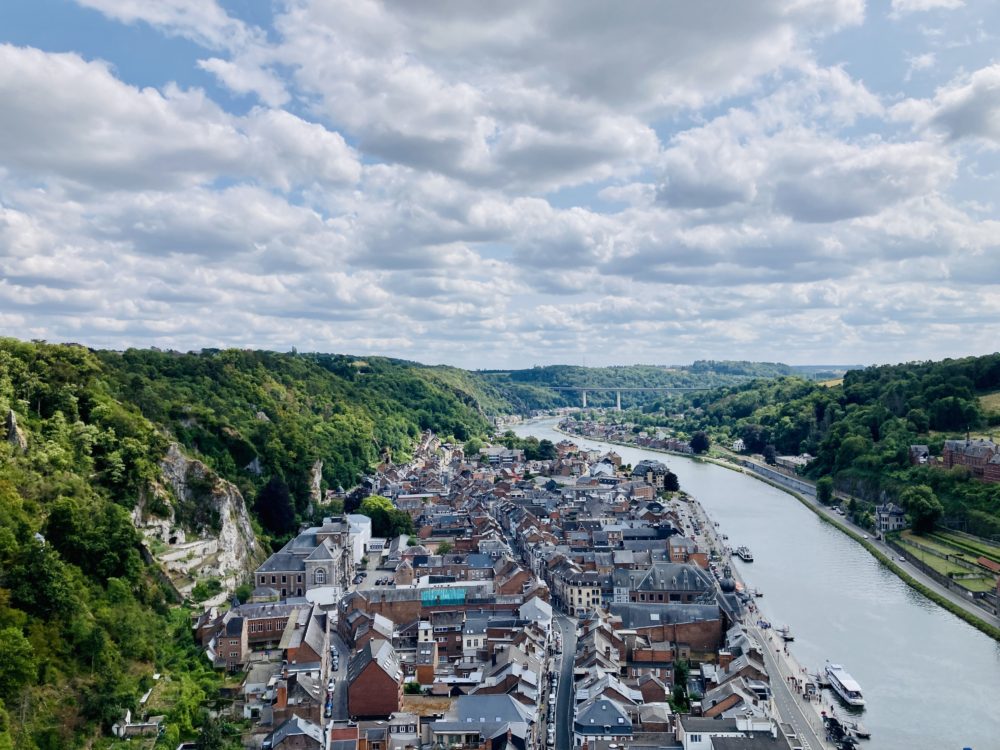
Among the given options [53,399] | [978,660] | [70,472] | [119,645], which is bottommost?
[978,660]

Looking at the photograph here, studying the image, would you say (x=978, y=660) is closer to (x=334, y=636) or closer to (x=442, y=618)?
(x=442, y=618)

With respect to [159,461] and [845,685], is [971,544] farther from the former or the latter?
[159,461]

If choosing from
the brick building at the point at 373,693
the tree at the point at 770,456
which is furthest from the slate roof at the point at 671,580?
the tree at the point at 770,456

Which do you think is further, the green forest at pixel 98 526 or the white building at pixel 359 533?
the white building at pixel 359 533

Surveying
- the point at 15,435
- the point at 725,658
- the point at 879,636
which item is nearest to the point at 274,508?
the point at 15,435

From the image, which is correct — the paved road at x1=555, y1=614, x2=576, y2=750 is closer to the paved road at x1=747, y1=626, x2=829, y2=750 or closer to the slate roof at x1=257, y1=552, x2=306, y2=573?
the paved road at x1=747, y1=626, x2=829, y2=750

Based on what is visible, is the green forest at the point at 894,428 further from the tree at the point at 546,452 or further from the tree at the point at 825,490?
the tree at the point at 546,452

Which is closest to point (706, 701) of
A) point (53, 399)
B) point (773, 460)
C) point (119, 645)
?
point (119, 645)
